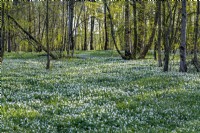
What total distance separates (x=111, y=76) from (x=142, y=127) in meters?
10.8

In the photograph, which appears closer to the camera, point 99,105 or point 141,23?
point 99,105

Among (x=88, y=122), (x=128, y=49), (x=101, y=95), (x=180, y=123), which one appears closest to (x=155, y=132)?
(x=180, y=123)

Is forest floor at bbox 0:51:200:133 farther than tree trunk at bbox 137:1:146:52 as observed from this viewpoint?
No

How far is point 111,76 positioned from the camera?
2138 centimetres

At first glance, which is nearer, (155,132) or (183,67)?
(155,132)

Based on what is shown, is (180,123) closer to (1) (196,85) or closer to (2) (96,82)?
(1) (196,85)

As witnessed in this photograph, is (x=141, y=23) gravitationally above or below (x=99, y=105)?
above

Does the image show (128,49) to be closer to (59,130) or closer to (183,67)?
(183,67)

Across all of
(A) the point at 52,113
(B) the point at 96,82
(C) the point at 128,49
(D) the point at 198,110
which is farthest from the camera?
(C) the point at 128,49

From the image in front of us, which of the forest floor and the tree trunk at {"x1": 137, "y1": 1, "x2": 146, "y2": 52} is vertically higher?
the tree trunk at {"x1": 137, "y1": 1, "x2": 146, "y2": 52}

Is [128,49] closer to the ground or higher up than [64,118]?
higher up

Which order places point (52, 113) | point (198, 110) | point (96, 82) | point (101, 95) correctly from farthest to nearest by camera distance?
point (96, 82) → point (101, 95) → point (198, 110) → point (52, 113)

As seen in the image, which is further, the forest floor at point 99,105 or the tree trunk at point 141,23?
the tree trunk at point 141,23

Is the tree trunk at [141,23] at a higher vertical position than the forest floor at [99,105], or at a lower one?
higher
